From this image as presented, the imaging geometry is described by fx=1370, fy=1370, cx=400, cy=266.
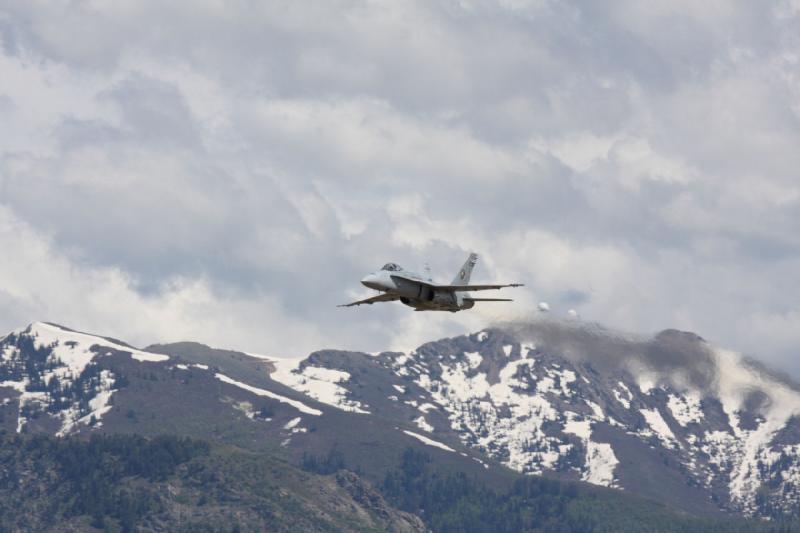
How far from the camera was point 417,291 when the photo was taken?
140 meters

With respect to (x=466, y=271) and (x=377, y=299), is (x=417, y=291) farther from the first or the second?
(x=466, y=271)

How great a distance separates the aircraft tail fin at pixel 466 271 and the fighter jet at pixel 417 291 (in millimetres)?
8817

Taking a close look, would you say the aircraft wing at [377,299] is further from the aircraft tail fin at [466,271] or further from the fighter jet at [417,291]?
the aircraft tail fin at [466,271]

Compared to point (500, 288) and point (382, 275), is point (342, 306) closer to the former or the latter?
point (382, 275)

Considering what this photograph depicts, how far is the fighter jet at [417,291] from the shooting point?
135125 millimetres

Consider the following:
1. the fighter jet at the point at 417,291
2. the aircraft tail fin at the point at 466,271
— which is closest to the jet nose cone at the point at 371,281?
the fighter jet at the point at 417,291

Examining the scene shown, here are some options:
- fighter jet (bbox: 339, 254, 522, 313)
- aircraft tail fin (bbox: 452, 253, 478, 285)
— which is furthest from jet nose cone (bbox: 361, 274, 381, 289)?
aircraft tail fin (bbox: 452, 253, 478, 285)

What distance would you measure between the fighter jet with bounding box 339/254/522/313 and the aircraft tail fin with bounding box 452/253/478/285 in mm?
8817

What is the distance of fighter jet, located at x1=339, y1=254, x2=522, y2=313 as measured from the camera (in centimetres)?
13512

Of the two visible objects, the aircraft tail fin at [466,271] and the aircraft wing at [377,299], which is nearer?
the aircraft wing at [377,299]

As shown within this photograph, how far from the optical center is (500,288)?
131750 millimetres

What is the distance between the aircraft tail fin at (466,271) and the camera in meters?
156

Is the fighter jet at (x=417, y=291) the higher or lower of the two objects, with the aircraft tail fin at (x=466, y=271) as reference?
lower

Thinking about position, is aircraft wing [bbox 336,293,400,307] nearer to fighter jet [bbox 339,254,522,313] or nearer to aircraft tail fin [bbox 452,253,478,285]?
fighter jet [bbox 339,254,522,313]
